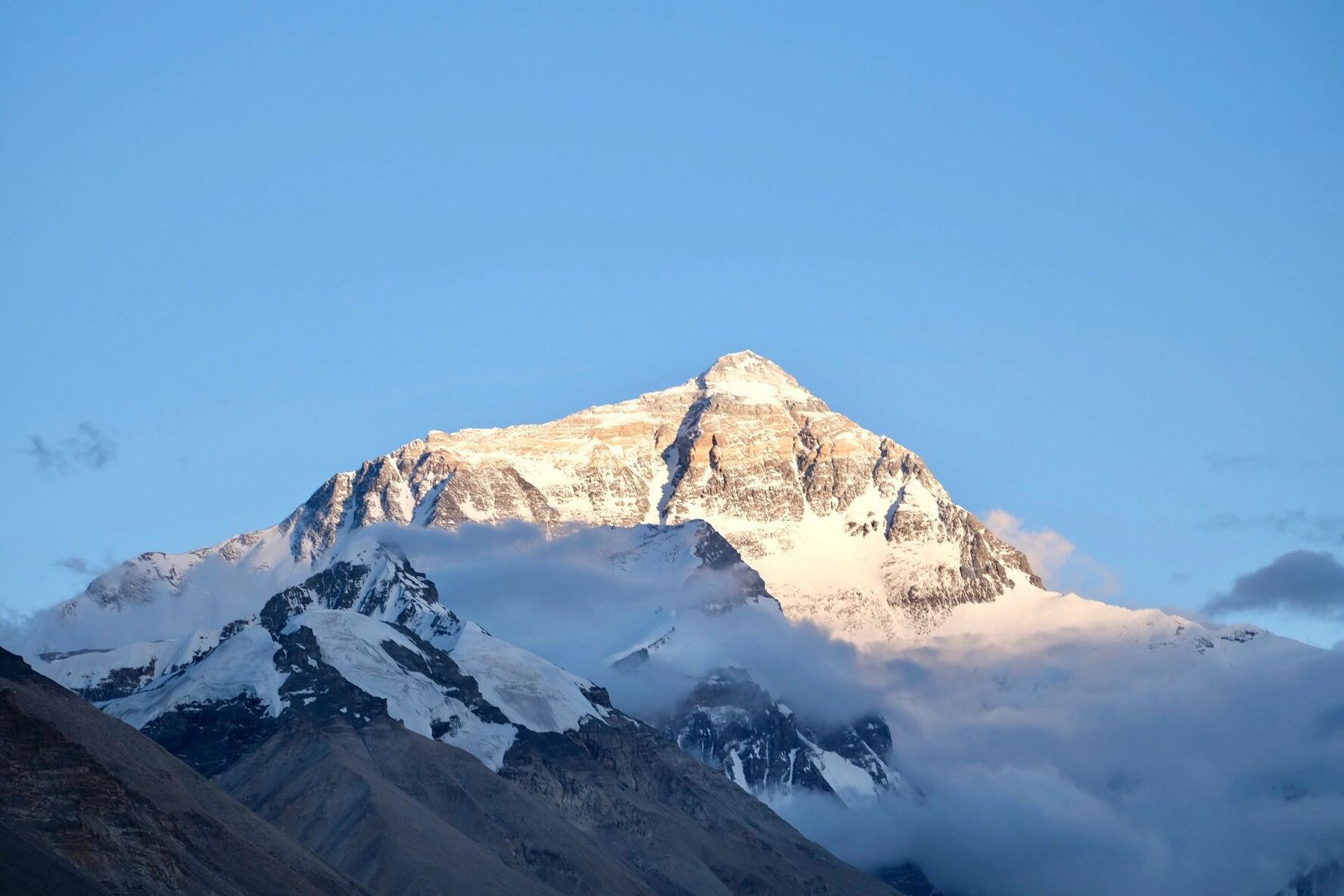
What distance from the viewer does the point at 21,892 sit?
191m
